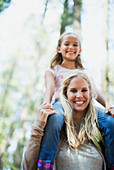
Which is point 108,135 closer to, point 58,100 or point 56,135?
point 56,135

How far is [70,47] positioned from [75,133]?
1.04m

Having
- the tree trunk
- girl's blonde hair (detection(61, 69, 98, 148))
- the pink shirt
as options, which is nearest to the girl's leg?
girl's blonde hair (detection(61, 69, 98, 148))

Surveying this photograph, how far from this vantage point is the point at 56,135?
1.21 meters

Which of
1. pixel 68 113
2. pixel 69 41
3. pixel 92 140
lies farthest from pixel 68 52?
pixel 92 140

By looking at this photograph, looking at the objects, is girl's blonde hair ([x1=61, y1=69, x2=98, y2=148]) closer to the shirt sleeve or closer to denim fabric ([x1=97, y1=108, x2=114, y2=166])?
denim fabric ([x1=97, y1=108, x2=114, y2=166])

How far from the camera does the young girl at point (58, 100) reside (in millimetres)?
1169

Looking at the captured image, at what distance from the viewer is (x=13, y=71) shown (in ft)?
42.8

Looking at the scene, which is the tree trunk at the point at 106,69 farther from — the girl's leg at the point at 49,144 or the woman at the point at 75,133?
the girl's leg at the point at 49,144

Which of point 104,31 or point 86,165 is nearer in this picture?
point 86,165

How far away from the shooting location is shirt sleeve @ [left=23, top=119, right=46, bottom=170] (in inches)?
46.7

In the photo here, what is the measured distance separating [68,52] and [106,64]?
98.5 inches

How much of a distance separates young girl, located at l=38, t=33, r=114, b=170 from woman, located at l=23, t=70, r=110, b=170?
5 centimetres

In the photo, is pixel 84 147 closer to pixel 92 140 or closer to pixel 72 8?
pixel 92 140

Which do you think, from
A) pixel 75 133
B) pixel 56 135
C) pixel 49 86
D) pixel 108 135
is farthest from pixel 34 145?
pixel 49 86
